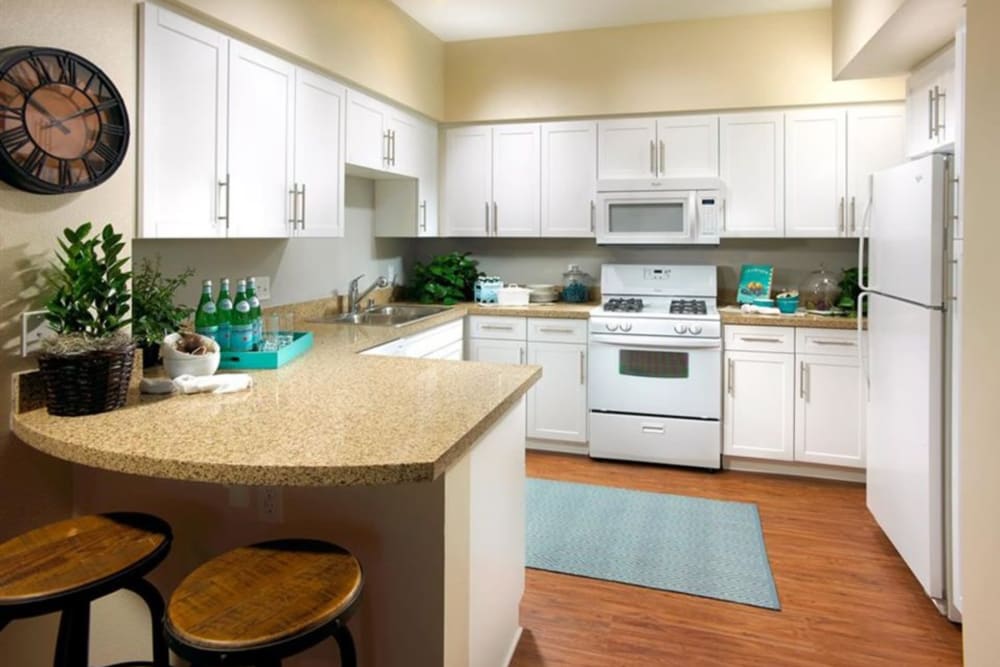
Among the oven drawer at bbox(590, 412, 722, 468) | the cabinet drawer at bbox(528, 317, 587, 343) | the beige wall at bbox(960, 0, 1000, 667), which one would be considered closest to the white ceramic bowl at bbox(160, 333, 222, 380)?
the beige wall at bbox(960, 0, 1000, 667)

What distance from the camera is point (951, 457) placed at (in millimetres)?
2375

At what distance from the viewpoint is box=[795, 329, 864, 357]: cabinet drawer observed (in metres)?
3.68

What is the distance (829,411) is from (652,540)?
55.0 inches

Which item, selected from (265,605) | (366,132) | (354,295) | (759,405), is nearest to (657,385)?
(759,405)

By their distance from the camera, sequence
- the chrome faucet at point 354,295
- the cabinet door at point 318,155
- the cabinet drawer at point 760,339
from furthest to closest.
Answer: the chrome faucet at point 354,295 < the cabinet drawer at point 760,339 < the cabinet door at point 318,155

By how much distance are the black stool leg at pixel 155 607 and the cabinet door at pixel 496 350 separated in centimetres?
290

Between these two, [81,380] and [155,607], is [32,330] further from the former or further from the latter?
[155,607]

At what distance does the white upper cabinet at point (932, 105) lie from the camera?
2.75m

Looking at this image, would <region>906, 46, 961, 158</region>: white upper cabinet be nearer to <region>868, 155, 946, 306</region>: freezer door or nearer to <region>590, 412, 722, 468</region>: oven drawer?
<region>868, 155, 946, 306</region>: freezer door

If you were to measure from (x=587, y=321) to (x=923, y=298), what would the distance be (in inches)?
78.6

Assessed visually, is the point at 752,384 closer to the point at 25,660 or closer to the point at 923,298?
the point at 923,298

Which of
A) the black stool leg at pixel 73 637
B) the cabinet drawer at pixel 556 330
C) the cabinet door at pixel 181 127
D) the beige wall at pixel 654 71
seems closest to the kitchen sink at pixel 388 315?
the cabinet drawer at pixel 556 330

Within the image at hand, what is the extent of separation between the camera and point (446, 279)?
4570 millimetres

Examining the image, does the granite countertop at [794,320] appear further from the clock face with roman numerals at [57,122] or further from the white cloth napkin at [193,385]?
the clock face with roman numerals at [57,122]
